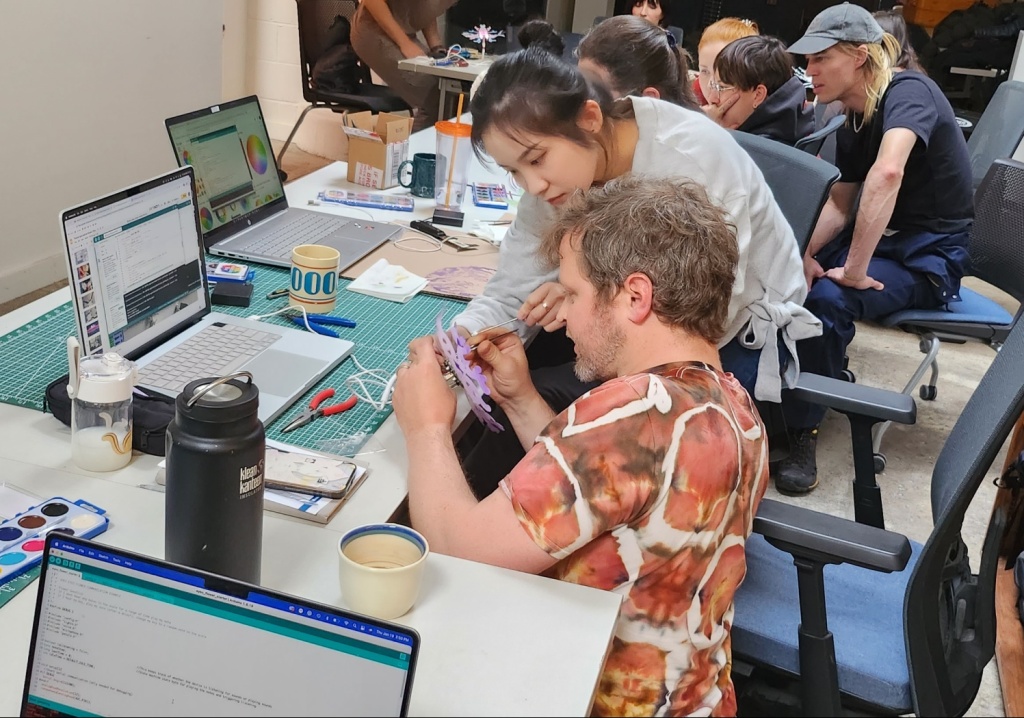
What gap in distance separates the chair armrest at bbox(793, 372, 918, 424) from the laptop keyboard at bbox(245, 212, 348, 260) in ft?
3.75

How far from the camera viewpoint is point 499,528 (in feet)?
3.66

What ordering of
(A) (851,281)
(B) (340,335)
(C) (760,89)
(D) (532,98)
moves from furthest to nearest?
1. (C) (760,89)
2. (A) (851,281)
3. (B) (340,335)
4. (D) (532,98)

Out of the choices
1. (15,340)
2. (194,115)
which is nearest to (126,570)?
(15,340)

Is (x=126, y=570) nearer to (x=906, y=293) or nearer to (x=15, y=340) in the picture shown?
(x=15, y=340)

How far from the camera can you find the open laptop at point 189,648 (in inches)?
31.4

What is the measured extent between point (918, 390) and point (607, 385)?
119 inches

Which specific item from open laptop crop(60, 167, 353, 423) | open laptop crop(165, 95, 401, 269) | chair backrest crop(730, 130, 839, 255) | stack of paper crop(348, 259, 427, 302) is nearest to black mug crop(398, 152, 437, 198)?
open laptop crop(165, 95, 401, 269)

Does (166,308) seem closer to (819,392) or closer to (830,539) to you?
(830,539)

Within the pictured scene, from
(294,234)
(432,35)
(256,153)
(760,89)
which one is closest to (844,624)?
(294,234)

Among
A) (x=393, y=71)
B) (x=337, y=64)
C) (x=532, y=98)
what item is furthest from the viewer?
(x=393, y=71)

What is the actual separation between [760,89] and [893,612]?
2400mm

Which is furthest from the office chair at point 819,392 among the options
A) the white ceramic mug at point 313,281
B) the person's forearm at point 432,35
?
the person's forearm at point 432,35

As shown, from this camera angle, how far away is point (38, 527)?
113 cm

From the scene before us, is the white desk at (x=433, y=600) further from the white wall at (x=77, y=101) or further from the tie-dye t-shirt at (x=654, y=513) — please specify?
the white wall at (x=77, y=101)
